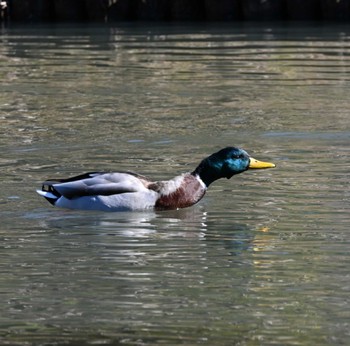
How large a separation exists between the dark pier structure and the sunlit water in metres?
3.85

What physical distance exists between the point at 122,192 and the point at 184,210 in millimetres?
682

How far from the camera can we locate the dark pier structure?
93.3 ft

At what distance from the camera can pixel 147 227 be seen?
1177 cm

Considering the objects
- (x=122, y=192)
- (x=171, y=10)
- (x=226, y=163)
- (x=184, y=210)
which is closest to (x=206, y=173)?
(x=226, y=163)

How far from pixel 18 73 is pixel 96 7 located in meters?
A: 7.88

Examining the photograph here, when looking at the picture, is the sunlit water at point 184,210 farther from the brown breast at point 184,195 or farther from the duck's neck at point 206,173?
the duck's neck at point 206,173

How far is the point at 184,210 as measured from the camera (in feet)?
41.2

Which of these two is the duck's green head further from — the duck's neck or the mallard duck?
the mallard duck

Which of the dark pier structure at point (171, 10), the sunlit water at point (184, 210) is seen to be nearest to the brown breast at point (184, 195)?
the sunlit water at point (184, 210)

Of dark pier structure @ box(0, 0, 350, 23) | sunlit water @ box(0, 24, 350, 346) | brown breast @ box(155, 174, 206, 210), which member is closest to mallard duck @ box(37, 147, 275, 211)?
brown breast @ box(155, 174, 206, 210)

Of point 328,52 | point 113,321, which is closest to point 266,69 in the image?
point 328,52

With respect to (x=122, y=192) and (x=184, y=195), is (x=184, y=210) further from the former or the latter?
(x=122, y=192)

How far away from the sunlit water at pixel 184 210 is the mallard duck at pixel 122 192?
11cm

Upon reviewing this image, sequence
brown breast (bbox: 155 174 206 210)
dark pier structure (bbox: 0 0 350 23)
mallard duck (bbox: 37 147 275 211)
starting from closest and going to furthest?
mallard duck (bbox: 37 147 275 211) → brown breast (bbox: 155 174 206 210) → dark pier structure (bbox: 0 0 350 23)
